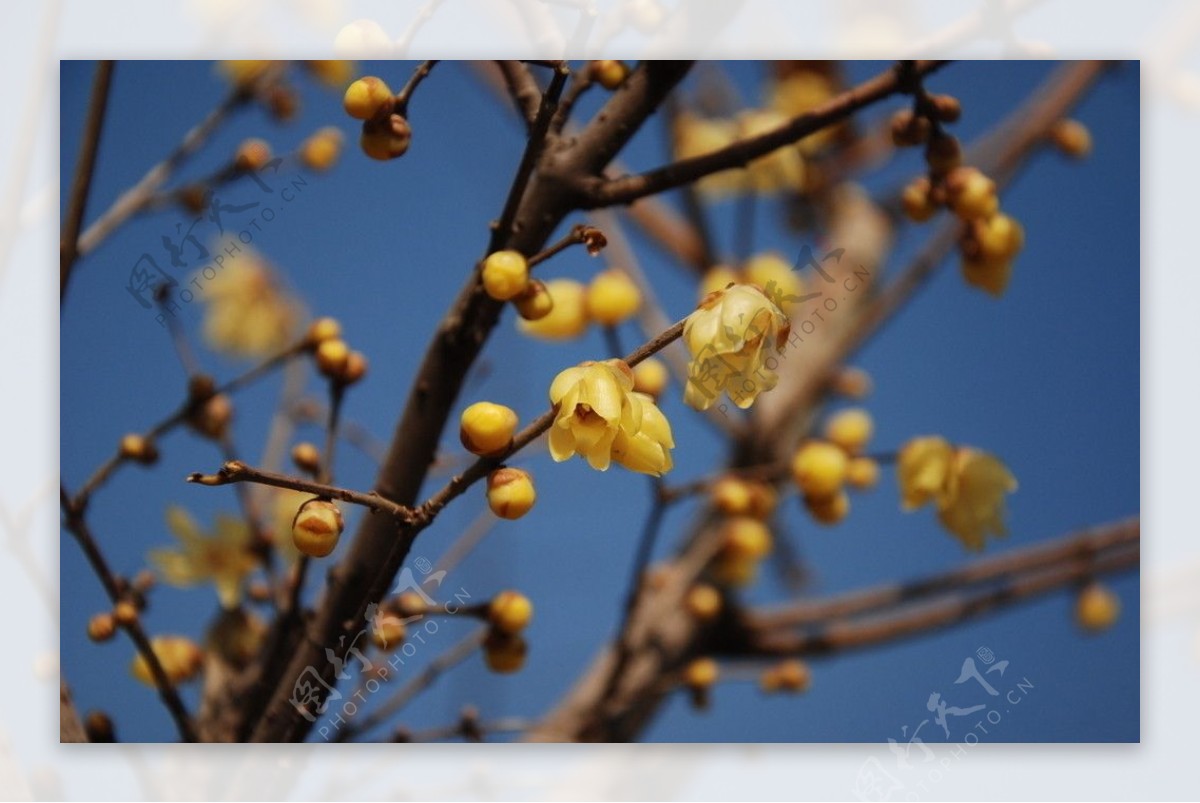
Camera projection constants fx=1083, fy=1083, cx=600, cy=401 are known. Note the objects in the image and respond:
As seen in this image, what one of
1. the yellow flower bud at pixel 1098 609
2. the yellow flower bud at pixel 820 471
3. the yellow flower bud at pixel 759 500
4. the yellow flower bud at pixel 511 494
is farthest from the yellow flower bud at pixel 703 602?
the yellow flower bud at pixel 511 494

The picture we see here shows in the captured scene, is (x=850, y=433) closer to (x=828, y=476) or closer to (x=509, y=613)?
(x=828, y=476)

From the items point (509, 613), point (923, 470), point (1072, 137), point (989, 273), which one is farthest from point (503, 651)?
point (1072, 137)

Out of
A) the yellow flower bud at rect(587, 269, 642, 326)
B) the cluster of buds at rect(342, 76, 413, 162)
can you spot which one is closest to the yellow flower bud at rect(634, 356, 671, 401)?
the yellow flower bud at rect(587, 269, 642, 326)

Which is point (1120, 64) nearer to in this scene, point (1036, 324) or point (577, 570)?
point (1036, 324)

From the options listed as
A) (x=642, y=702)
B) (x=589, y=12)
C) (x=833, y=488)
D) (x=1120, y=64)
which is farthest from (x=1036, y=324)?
(x=589, y=12)

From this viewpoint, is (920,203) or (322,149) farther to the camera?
(322,149)

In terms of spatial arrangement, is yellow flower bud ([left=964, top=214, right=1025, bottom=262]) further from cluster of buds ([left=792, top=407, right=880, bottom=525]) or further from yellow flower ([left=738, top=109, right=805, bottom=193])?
yellow flower ([left=738, top=109, right=805, bottom=193])
